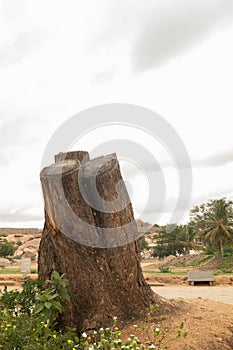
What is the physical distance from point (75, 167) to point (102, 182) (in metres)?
0.40

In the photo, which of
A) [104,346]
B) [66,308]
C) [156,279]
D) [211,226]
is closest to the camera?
[104,346]

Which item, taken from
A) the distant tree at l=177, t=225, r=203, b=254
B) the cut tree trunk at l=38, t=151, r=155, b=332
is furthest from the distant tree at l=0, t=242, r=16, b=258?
the cut tree trunk at l=38, t=151, r=155, b=332

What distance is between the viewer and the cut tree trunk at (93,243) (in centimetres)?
479

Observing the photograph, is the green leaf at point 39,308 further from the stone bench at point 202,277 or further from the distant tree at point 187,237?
the distant tree at point 187,237

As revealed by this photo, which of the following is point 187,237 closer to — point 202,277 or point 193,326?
point 202,277

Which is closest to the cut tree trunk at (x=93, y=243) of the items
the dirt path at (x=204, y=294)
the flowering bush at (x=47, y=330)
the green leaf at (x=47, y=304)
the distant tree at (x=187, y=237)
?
the flowering bush at (x=47, y=330)

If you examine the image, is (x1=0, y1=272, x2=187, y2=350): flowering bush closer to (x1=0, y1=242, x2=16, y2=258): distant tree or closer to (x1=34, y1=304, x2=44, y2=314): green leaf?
(x1=34, y1=304, x2=44, y2=314): green leaf

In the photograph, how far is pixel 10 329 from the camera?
3.61m

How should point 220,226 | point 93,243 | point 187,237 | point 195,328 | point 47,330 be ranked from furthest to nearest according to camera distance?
point 187,237 → point 220,226 → point 93,243 → point 195,328 → point 47,330

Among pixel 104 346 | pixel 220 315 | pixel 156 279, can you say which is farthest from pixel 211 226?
pixel 104 346

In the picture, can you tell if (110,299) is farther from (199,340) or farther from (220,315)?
(220,315)

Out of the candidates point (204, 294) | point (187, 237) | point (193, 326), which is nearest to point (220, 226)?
point (187, 237)

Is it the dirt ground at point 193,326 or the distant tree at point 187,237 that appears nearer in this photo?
the dirt ground at point 193,326

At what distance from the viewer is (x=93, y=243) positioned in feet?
16.0
